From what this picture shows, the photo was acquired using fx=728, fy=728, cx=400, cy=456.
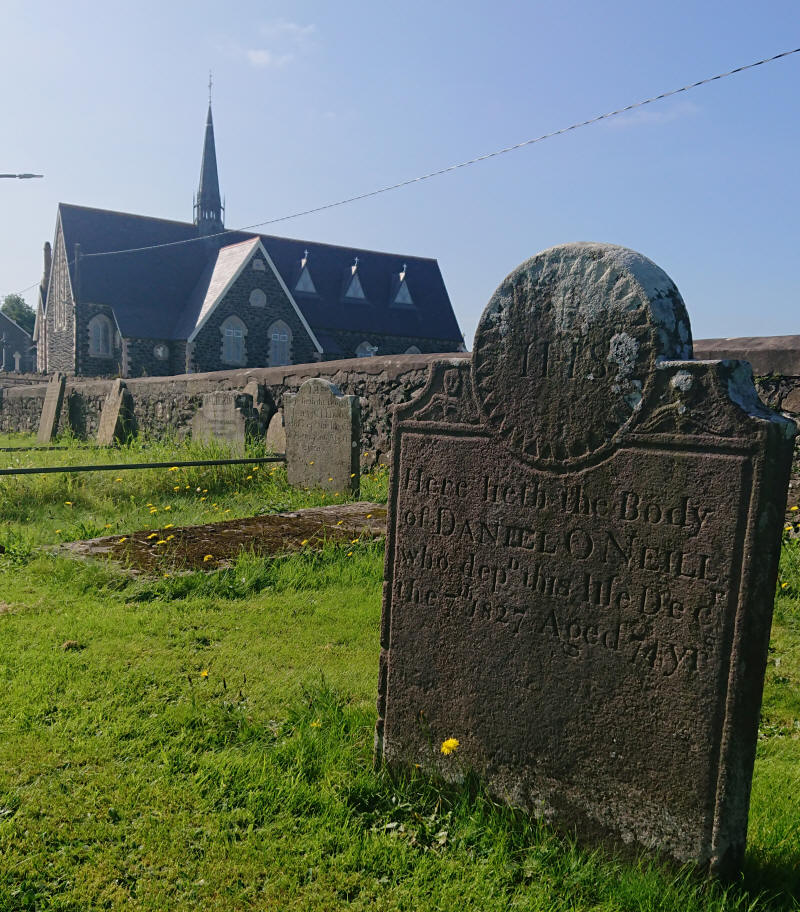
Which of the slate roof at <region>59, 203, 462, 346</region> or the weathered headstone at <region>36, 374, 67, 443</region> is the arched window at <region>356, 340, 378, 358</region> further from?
the weathered headstone at <region>36, 374, 67, 443</region>

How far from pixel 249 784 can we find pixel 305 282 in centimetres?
3140

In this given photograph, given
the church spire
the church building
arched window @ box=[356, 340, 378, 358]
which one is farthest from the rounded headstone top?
the church spire

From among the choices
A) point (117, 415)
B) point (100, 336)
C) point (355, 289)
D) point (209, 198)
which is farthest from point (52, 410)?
point (209, 198)

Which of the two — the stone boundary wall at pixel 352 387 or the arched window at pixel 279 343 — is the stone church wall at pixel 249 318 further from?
the stone boundary wall at pixel 352 387

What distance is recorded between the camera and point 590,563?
2.23 m

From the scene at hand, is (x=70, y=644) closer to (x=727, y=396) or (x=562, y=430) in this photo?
(x=562, y=430)

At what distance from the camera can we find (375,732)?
2.70 metres

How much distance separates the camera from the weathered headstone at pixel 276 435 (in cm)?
970

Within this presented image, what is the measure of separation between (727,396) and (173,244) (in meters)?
31.9

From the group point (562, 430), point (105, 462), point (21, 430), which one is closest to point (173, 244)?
point (21, 430)

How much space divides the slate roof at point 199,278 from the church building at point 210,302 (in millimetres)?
57

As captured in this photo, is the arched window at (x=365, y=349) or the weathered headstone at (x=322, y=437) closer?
the weathered headstone at (x=322, y=437)

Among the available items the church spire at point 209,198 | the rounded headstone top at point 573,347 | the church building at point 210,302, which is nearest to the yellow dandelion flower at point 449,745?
the rounded headstone top at point 573,347

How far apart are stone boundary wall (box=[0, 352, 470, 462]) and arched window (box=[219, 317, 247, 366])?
29.8ft
